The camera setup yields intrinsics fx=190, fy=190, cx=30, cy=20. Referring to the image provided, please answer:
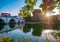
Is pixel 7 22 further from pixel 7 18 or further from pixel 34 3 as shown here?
pixel 34 3

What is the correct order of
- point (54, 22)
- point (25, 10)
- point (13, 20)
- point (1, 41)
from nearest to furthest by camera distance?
1. point (1, 41)
2. point (25, 10)
3. point (54, 22)
4. point (13, 20)

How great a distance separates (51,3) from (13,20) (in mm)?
6113

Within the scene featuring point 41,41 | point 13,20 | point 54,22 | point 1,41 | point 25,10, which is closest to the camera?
point 1,41

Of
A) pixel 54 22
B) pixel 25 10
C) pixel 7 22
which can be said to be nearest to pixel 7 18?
pixel 7 22

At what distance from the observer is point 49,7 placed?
3490 millimetres

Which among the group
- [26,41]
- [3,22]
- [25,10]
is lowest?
[3,22]

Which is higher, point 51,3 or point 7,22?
point 51,3

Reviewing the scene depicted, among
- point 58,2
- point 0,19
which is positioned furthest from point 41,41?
point 0,19

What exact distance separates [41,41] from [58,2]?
3.13ft

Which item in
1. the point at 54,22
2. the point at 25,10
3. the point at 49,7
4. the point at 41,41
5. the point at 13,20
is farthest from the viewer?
the point at 13,20

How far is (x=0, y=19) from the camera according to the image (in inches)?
365

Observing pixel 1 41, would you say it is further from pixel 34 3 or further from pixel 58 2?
pixel 58 2

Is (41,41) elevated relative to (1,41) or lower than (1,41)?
lower

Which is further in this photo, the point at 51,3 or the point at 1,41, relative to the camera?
the point at 51,3
